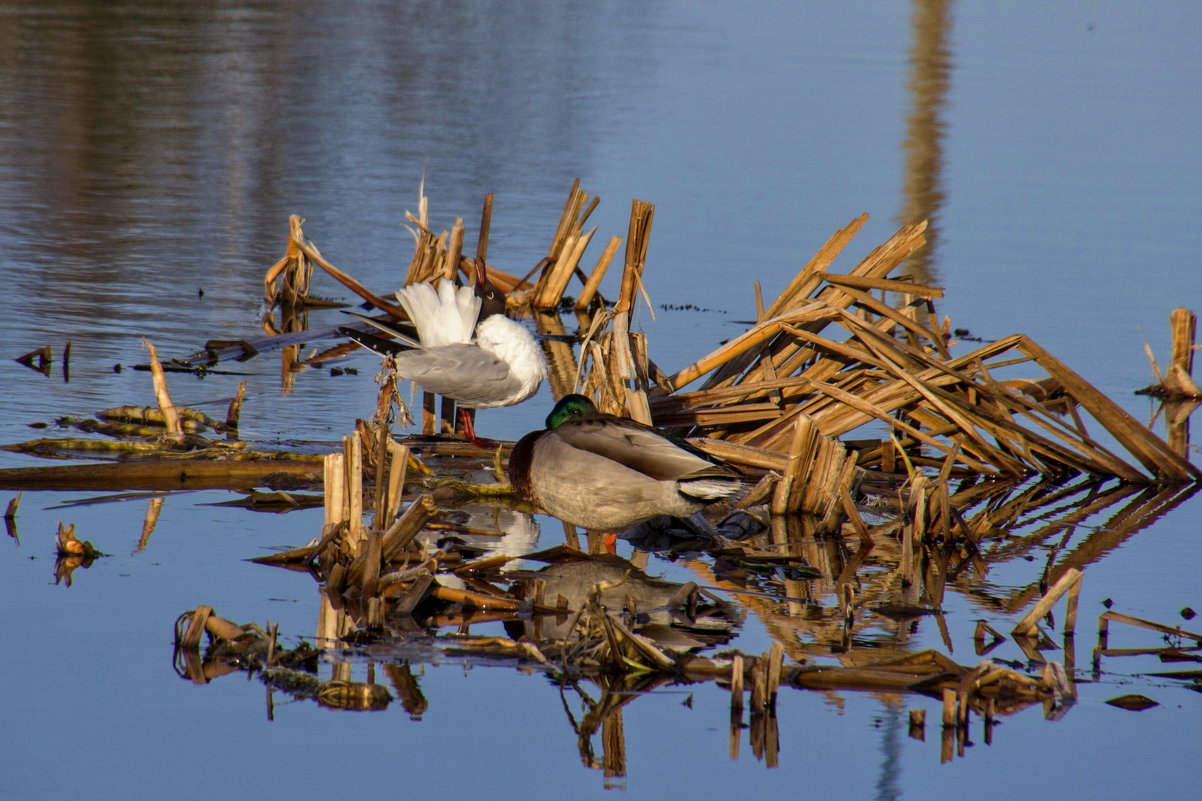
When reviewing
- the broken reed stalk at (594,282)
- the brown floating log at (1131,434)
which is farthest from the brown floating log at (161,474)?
the broken reed stalk at (594,282)

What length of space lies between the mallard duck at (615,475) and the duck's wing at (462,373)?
142 centimetres

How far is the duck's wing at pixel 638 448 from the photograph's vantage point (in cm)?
571

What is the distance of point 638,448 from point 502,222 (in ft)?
23.4

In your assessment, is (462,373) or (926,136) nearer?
(462,373)

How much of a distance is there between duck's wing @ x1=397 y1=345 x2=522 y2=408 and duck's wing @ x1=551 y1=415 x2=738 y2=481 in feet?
4.76

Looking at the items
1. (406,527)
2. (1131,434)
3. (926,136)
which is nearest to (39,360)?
(406,527)

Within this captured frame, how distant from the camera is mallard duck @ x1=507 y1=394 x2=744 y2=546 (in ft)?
18.8

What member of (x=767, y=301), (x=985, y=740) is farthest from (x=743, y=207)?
(x=985, y=740)

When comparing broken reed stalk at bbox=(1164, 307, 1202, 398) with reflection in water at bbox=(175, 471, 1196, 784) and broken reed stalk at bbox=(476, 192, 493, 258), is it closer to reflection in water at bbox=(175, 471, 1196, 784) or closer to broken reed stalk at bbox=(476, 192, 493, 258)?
reflection in water at bbox=(175, 471, 1196, 784)

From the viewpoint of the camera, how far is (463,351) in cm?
750

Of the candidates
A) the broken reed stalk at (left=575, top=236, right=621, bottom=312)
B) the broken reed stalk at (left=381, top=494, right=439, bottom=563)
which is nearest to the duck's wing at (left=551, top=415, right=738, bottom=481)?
the broken reed stalk at (left=381, top=494, right=439, bottom=563)

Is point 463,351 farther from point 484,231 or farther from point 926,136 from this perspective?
point 926,136

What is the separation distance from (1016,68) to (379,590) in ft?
69.9

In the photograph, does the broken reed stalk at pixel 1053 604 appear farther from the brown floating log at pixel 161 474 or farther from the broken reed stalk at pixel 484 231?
the broken reed stalk at pixel 484 231
